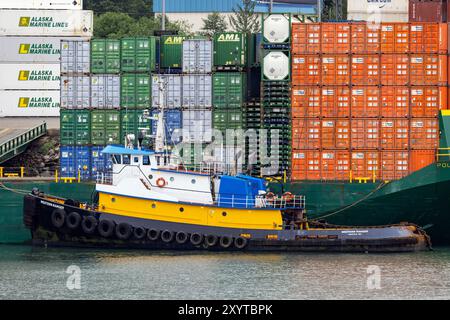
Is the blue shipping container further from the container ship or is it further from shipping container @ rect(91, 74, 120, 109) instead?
shipping container @ rect(91, 74, 120, 109)

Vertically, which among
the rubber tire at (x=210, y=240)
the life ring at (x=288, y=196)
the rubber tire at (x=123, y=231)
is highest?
the life ring at (x=288, y=196)

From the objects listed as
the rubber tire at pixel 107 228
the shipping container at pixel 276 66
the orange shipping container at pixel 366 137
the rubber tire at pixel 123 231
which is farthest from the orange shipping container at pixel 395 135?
the rubber tire at pixel 107 228

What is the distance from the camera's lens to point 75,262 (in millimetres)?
51844

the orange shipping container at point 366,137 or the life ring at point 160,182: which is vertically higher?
the orange shipping container at point 366,137

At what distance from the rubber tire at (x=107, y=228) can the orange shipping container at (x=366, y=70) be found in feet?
39.9

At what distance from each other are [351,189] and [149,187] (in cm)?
861

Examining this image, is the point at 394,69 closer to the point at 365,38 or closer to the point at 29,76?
the point at 365,38

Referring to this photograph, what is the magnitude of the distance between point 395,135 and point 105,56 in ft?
43.9

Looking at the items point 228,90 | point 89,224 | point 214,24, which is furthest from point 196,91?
point 214,24

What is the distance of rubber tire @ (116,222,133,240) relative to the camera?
5494cm

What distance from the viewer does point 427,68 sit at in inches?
2258

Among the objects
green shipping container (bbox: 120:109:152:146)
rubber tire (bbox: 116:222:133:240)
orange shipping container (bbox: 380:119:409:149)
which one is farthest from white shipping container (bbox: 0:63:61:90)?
orange shipping container (bbox: 380:119:409:149)

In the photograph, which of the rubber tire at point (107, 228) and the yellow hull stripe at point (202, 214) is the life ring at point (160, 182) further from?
the rubber tire at point (107, 228)

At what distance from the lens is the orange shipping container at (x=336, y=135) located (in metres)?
57.3
